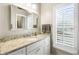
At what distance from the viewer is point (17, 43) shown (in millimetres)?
1404

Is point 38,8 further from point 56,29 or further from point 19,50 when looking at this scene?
point 19,50

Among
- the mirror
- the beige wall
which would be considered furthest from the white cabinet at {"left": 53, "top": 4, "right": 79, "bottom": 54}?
the mirror

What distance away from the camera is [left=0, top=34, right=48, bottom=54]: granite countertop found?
1.31m

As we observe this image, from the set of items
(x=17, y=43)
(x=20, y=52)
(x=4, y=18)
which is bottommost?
(x=20, y=52)

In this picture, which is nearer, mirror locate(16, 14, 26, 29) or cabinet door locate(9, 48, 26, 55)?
cabinet door locate(9, 48, 26, 55)

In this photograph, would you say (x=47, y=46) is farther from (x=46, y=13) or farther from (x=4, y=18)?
(x=4, y=18)

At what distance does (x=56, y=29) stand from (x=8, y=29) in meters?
0.61

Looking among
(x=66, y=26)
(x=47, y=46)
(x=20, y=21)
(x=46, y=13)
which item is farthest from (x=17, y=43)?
(x=66, y=26)

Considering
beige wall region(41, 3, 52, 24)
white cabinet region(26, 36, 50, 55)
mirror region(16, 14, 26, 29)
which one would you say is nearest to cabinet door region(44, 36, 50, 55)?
white cabinet region(26, 36, 50, 55)

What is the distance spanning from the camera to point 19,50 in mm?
1368

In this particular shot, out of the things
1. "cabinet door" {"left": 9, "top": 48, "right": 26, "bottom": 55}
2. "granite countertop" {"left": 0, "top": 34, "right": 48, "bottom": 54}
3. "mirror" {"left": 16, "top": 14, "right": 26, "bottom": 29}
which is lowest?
"cabinet door" {"left": 9, "top": 48, "right": 26, "bottom": 55}

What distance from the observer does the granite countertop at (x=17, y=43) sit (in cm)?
131

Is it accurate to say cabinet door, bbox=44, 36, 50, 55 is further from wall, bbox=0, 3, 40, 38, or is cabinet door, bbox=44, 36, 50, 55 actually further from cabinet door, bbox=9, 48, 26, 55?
wall, bbox=0, 3, 40, 38

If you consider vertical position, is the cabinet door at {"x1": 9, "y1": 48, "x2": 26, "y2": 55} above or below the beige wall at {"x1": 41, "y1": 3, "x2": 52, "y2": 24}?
below
